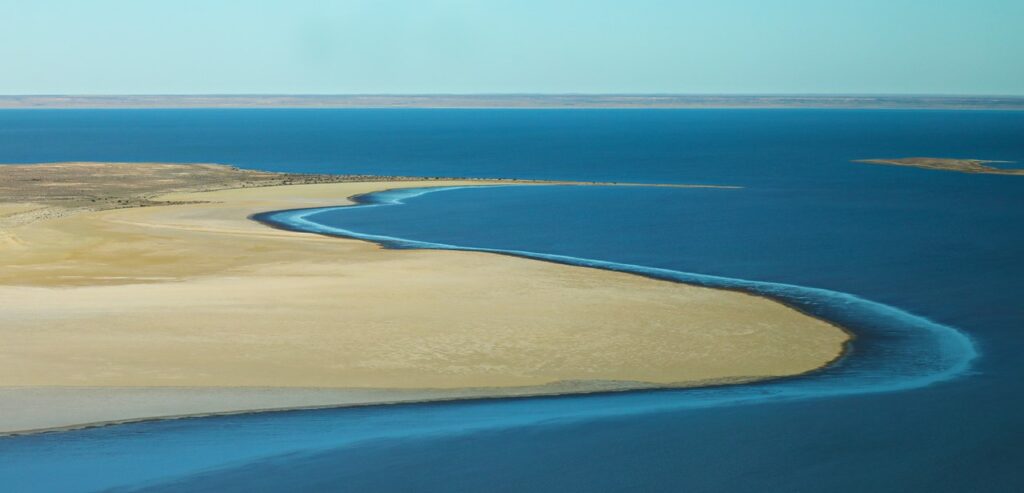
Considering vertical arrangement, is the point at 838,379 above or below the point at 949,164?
above

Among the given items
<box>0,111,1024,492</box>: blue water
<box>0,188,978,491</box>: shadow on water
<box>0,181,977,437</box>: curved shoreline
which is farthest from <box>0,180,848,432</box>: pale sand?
<box>0,111,1024,492</box>: blue water

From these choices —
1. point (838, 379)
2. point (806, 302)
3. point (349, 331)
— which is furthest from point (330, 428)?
point (806, 302)

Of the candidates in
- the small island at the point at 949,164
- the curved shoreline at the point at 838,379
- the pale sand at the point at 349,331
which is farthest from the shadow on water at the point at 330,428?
the small island at the point at 949,164

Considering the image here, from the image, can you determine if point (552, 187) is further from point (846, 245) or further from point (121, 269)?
point (121, 269)

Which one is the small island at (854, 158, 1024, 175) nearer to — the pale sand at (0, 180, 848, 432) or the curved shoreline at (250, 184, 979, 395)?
the curved shoreline at (250, 184, 979, 395)

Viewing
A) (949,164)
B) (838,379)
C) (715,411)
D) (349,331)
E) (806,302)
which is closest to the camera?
(715,411)

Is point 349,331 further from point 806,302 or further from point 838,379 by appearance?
point 806,302
